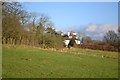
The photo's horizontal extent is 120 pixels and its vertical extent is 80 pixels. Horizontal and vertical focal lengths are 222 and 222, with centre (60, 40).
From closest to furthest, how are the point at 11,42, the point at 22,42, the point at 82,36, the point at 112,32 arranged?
the point at 11,42 < the point at 22,42 < the point at 112,32 < the point at 82,36

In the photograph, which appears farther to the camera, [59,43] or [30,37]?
[59,43]

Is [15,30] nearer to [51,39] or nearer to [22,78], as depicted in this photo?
[51,39]

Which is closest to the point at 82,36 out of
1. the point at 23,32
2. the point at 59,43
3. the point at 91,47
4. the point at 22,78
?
the point at 91,47

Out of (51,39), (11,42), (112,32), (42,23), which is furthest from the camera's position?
(112,32)

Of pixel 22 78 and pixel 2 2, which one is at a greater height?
pixel 2 2

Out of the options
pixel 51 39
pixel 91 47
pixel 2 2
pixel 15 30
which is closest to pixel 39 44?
pixel 51 39

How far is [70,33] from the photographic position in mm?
124875

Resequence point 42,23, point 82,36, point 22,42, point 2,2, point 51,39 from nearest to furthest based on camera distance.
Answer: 1. point 2,2
2. point 22,42
3. point 51,39
4. point 42,23
5. point 82,36

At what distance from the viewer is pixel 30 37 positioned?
5434 centimetres

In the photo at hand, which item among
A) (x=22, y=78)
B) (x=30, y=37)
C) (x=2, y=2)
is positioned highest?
(x=2, y=2)

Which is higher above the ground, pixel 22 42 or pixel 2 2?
pixel 2 2

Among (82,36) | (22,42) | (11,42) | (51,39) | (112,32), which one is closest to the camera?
(11,42)

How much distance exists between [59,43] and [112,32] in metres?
47.7

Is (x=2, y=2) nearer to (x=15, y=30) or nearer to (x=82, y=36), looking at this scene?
(x=15, y=30)
